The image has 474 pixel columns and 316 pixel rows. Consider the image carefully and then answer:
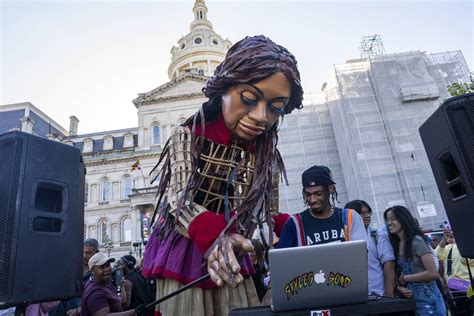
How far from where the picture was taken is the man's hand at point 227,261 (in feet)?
4.55

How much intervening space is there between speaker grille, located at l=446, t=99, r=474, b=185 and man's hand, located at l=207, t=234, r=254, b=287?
1517mm

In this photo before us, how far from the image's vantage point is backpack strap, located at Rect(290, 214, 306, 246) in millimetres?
2623

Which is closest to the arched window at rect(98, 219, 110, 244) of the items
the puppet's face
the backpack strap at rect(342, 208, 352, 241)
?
the backpack strap at rect(342, 208, 352, 241)

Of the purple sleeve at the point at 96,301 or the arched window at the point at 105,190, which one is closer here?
the purple sleeve at the point at 96,301

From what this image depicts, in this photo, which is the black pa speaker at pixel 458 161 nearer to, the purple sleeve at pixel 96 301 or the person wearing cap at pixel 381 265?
the person wearing cap at pixel 381 265

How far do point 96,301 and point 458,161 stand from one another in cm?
357

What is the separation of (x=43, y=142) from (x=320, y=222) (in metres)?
2.09

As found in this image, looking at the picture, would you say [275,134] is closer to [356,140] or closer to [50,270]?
[50,270]

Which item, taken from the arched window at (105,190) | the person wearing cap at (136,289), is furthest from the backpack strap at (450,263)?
the arched window at (105,190)

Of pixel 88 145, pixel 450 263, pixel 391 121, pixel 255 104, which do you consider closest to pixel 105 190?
pixel 88 145

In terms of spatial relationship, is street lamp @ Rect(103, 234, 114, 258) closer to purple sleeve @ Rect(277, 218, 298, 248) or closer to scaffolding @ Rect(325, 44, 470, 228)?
scaffolding @ Rect(325, 44, 470, 228)

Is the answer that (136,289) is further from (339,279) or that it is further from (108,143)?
(108,143)

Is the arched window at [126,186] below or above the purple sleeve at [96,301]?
above

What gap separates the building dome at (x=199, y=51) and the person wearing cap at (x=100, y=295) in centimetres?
3636
